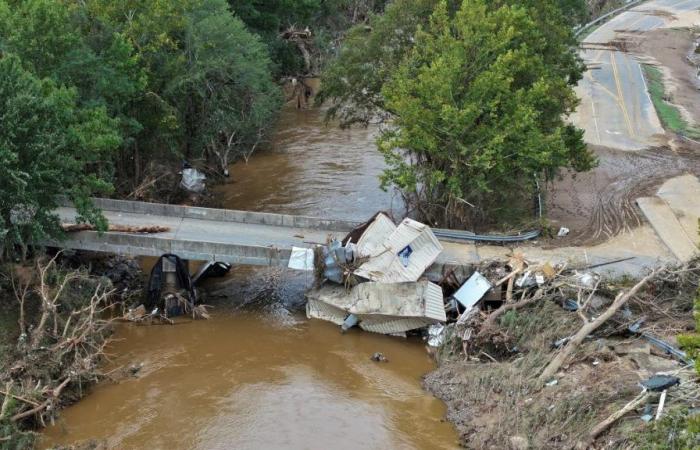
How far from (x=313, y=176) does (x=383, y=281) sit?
16.5m

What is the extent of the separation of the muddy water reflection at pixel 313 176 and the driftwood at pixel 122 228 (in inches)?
351

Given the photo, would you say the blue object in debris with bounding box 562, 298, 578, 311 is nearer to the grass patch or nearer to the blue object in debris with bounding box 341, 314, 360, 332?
the blue object in debris with bounding box 341, 314, 360, 332

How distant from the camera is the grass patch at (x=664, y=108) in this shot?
4141 cm

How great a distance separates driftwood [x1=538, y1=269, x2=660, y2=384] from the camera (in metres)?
18.5

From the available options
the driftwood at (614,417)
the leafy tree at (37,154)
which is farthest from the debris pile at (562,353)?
the leafy tree at (37,154)

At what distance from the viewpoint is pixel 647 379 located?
55.4 ft

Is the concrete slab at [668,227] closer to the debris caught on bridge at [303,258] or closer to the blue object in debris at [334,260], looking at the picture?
the blue object in debris at [334,260]

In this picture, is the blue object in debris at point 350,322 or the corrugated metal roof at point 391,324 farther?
the blue object in debris at point 350,322

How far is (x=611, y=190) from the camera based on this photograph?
1305 inches

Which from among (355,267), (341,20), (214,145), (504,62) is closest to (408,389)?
(355,267)

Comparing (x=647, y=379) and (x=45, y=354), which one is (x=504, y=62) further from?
(x=45, y=354)

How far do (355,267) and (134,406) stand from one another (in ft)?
24.5

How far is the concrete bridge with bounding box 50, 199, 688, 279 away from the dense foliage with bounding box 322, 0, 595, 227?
2.50 meters

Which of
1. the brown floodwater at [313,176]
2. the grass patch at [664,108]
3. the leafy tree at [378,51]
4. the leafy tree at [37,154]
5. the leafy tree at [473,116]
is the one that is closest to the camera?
the leafy tree at [37,154]
